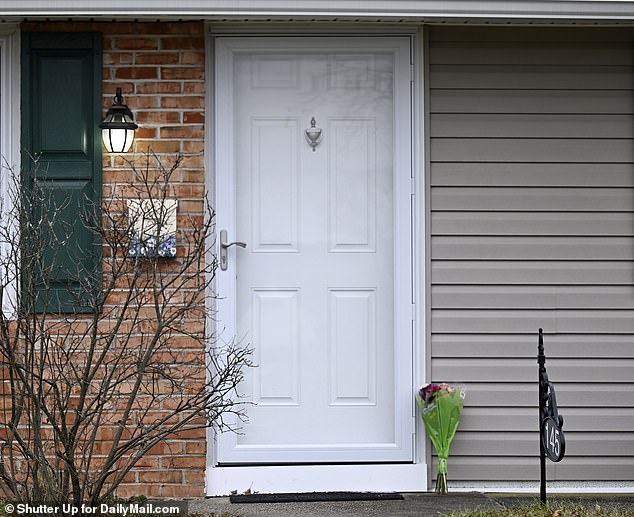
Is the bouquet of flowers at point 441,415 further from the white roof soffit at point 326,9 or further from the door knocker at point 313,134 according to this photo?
the white roof soffit at point 326,9

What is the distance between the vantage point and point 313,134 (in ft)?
17.5

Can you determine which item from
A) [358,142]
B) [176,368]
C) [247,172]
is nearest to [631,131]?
[358,142]

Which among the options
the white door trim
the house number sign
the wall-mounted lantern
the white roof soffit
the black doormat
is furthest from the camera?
the white door trim

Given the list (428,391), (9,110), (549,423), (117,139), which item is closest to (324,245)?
(428,391)

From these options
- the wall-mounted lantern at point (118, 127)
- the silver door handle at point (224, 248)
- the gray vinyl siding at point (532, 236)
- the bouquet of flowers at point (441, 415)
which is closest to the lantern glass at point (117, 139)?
the wall-mounted lantern at point (118, 127)

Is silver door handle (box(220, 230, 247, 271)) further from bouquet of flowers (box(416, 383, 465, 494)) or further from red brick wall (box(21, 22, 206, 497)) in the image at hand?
bouquet of flowers (box(416, 383, 465, 494))

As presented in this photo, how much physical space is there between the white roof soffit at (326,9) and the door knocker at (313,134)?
27.0 inches

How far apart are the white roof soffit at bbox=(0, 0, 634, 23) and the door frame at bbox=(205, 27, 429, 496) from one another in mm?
512

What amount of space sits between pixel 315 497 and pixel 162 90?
2.17 meters

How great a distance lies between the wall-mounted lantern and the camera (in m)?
4.95

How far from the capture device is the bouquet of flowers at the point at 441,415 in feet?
16.8

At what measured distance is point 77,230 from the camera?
16.7 ft

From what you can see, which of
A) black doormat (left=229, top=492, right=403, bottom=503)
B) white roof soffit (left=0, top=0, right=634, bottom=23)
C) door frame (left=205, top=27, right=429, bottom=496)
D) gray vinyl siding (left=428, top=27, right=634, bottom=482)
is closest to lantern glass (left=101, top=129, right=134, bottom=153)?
door frame (left=205, top=27, right=429, bottom=496)

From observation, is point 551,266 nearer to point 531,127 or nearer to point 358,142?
point 531,127
